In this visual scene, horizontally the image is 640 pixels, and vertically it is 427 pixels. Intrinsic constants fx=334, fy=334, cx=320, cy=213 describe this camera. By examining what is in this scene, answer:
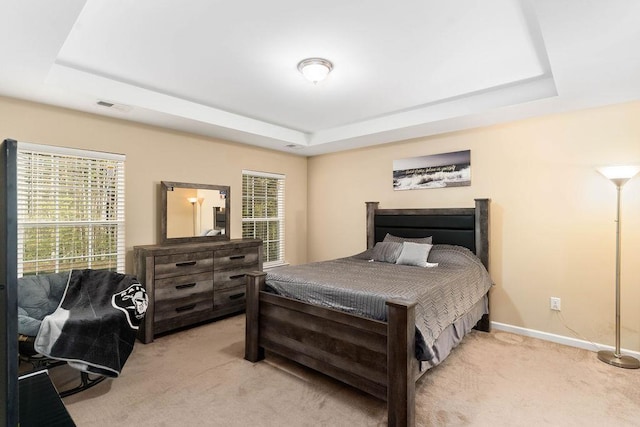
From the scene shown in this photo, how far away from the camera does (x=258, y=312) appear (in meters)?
2.89

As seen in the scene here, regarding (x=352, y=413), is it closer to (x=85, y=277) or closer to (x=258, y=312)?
(x=258, y=312)

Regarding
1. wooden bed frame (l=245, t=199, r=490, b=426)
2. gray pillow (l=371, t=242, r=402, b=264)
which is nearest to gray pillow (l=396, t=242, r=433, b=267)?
gray pillow (l=371, t=242, r=402, b=264)

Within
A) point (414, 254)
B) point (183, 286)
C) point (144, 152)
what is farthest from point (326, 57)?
point (183, 286)

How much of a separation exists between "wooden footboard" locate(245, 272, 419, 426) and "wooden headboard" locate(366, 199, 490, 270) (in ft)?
6.67

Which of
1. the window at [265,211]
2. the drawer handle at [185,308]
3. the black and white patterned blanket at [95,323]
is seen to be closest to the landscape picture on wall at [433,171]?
the window at [265,211]

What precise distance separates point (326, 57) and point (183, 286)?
8.77 feet

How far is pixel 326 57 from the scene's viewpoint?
2514 mm

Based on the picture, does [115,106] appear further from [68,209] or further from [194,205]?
[194,205]

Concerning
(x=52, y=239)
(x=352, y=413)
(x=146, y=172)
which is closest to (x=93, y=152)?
(x=146, y=172)

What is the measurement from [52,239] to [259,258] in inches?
82.9

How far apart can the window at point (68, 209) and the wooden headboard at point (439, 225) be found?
3.04 meters

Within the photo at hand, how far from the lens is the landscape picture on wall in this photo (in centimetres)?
390

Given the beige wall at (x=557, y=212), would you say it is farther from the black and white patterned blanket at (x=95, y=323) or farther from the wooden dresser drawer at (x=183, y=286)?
the black and white patterned blanket at (x=95, y=323)

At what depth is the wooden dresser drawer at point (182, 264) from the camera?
3.38m
